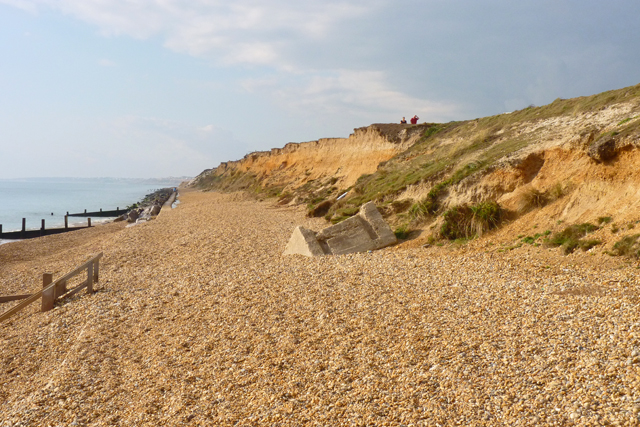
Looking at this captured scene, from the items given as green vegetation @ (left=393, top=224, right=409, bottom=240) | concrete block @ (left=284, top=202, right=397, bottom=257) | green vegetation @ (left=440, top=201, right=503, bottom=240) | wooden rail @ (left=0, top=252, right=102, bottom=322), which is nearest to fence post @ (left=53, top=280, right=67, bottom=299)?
wooden rail @ (left=0, top=252, right=102, bottom=322)

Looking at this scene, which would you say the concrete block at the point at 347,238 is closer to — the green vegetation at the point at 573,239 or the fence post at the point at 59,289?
the green vegetation at the point at 573,239

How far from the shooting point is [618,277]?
699cm

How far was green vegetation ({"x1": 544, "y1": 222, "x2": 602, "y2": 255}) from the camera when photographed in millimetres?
8453

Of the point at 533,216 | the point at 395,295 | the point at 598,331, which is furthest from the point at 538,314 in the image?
the point at 533,216

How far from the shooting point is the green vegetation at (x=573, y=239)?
845 centimetres

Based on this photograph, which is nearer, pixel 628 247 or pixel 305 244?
pixel 628 247

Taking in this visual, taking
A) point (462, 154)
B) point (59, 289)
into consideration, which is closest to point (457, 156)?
point (462, 154)

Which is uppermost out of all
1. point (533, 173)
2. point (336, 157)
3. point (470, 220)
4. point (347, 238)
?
point (336, 157)

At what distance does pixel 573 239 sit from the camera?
8.80m

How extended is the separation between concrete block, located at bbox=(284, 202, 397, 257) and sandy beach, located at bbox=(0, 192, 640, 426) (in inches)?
42.7

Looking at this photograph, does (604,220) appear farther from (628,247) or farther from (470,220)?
(470,220)

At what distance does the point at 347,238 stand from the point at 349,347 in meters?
6.15

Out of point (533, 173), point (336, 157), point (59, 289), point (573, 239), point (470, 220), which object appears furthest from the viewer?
point (336, 157)

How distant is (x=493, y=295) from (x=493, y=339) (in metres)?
1.68
